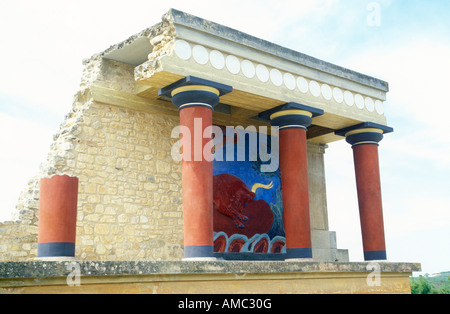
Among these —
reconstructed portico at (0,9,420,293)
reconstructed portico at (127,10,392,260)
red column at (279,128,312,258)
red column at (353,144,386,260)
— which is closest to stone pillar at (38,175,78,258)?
reconstructed portico at (0,9,420,293)

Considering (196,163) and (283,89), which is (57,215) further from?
→ (283,89)

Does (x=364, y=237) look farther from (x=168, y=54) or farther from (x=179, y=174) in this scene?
(x=168, y=54)

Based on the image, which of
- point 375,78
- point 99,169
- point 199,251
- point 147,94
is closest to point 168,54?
point 147,94

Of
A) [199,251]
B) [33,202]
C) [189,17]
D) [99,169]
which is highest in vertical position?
[189,17]

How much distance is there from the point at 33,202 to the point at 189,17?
384 centimetres

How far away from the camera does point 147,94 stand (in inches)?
353

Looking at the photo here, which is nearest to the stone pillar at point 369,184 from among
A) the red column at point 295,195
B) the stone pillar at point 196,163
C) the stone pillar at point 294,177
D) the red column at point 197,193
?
the stone pillar at point 294,177

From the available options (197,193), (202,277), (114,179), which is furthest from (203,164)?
(202,277)

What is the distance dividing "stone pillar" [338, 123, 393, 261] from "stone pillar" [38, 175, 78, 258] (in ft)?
21.5

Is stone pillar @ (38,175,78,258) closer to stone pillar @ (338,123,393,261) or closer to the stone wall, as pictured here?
the stone wall

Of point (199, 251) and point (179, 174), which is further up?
point (179, 174)

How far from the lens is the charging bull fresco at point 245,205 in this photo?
9648 mm

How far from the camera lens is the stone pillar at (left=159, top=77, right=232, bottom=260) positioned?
7.32 metres

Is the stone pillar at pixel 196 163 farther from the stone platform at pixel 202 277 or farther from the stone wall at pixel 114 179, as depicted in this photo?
the stone wall at pixel 114 179
